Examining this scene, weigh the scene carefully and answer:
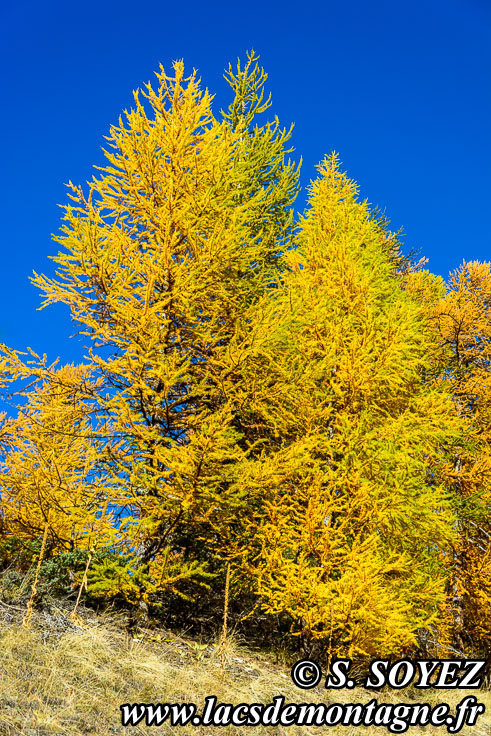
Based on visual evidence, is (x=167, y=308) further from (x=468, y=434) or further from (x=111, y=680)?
(x=468, y=434)

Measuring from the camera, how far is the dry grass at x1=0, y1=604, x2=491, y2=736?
3793mm

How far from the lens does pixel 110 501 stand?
578 cm

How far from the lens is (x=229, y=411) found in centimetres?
600

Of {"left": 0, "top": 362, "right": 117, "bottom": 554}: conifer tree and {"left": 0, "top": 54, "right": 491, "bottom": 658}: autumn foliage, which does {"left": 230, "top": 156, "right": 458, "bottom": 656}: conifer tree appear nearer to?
{"left": 0, "top": 54, "right": 491, "bottom": 658}: autumn foliage

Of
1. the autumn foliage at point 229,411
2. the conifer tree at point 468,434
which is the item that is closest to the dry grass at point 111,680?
the autumn foliage at point 229,411

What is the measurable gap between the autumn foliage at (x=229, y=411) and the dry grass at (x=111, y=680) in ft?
1.88

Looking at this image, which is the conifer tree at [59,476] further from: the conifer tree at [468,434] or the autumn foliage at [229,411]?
the conifer tree at [468,434]

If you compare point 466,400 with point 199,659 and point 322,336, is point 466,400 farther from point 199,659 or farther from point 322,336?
point 199,659

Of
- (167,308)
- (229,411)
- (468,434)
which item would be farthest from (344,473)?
(468,434)

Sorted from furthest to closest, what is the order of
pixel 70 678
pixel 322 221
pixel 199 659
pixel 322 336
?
1. pixel 322 221
2. pixel 322 336
3. pixel 199 659
4. pixel 70 678

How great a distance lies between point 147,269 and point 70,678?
435 cm

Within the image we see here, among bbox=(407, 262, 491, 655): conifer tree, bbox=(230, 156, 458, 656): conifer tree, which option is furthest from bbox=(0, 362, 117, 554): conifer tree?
bbox=(407, 262, 491, 655): conifer tree

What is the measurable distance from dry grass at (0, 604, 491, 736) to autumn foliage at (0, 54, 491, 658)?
1.88ft

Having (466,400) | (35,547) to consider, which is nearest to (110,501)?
(35,547)
